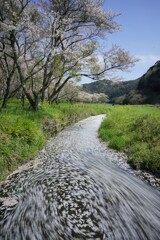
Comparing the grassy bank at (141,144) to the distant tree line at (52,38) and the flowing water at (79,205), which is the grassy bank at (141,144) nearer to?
the flowing water at (79,205)

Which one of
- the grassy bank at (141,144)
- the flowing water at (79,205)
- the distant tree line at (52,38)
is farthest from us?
the distant tree line at (52,38)

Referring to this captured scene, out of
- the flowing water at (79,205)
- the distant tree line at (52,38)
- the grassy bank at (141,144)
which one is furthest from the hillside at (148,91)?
the flowing water at (79,205)

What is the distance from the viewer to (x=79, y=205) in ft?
15.6

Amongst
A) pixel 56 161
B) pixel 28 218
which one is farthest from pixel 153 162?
pixel 28 218

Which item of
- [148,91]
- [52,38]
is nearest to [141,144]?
[52,38]

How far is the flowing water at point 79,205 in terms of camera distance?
12.8 ft

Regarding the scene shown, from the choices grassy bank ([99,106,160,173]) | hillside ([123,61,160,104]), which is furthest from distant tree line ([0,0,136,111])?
hillside ([123,61,160,104])

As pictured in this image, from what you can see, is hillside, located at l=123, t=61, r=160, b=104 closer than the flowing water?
No

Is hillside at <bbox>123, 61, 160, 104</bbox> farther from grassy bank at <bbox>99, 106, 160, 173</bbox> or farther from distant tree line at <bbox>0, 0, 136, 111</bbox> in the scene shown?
grassy bank at <bbox>99, 106, 160, 173</bbox>

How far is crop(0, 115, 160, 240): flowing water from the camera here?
3.91 m

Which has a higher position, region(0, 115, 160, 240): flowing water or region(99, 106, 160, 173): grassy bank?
region(99, 106, 160, 173): grassy bank

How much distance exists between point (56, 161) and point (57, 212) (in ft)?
11.2

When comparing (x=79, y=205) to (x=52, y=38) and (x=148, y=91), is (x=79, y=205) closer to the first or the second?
(x=52, y=38)

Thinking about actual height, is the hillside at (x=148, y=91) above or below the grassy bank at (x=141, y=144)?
above
